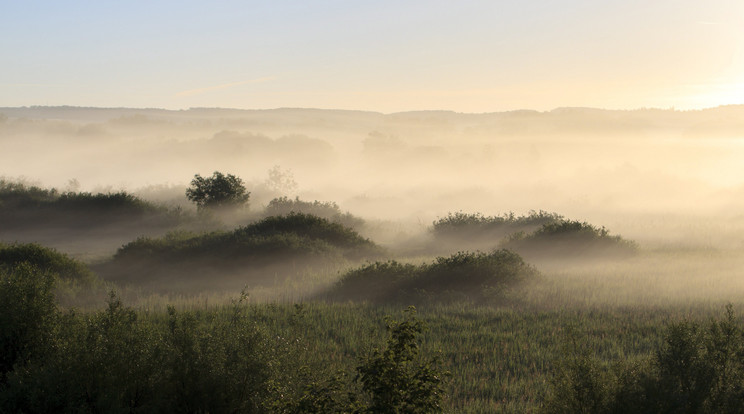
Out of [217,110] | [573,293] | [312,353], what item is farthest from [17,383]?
[217,110]

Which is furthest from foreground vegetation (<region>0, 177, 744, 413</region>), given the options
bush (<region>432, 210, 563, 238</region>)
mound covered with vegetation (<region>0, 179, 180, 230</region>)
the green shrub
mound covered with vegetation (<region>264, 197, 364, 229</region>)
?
mound covered with vegetation (<region>0, 179, 180, 230</region>)

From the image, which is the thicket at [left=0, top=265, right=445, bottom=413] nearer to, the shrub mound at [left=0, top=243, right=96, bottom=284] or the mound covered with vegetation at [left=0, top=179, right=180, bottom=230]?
the shrub mound at [left=0, top=243, right=96, bottom=284]

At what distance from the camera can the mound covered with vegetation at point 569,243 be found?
26797mm

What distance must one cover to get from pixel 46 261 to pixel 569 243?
806 inches

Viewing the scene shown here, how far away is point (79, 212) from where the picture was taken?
126 ft

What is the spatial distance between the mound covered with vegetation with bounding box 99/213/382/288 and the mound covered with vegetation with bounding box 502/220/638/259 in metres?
6.83

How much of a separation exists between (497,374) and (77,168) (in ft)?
388

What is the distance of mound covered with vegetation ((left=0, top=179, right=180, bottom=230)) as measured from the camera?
1475 inches

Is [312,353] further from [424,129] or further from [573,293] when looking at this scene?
[424,129]

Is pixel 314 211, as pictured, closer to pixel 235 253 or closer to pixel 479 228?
pixel 479 228

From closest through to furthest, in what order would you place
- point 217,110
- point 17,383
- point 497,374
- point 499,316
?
point 17,383 < point 497,374 < point 499,316 < point 217,110

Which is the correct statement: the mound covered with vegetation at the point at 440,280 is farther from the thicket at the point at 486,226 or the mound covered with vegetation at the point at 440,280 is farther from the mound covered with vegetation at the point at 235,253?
the thicket at the point at 486,226

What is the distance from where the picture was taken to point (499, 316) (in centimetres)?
1598

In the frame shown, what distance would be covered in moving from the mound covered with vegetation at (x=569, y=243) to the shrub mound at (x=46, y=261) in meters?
17.3
